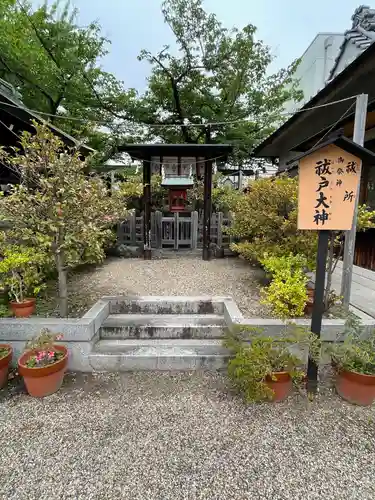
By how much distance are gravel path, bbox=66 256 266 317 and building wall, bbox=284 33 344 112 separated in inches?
493

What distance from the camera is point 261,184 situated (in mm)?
5480

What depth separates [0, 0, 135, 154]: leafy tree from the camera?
10.5m

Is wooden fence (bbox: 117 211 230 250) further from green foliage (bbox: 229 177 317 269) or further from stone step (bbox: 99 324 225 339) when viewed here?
stone step (bbox: 99 324 225 339)

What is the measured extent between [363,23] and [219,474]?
12.8 metres

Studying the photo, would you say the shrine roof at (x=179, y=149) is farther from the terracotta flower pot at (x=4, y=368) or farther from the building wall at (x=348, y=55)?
the terracotta flower pot at (x=4, y=368)

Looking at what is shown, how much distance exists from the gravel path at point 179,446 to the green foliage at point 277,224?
7.57ft

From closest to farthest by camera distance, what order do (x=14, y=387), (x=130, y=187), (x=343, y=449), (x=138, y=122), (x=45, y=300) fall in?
(x=343, y=449), (x=14, y=387), (x=45, y=300), (x=130, y=187), (x=138, y=122)

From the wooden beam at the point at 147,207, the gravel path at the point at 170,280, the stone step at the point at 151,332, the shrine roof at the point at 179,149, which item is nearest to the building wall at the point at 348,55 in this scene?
the shrine roof at the point at 179,149

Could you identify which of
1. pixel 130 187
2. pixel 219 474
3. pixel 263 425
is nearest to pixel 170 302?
pixel 263 425

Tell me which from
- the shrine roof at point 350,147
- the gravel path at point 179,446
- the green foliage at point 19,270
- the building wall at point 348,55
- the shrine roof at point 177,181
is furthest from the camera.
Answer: the building wall at point 348,55

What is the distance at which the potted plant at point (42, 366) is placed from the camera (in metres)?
2.97

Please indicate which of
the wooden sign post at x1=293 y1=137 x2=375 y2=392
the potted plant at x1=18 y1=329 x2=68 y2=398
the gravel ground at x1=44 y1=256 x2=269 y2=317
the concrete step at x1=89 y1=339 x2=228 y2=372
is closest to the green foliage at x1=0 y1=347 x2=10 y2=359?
the potted plant at x1=18 y1=329 x2=68 y2=398

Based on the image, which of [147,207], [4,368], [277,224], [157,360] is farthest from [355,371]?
[147,207]

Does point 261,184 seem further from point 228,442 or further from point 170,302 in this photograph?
point 228,442
